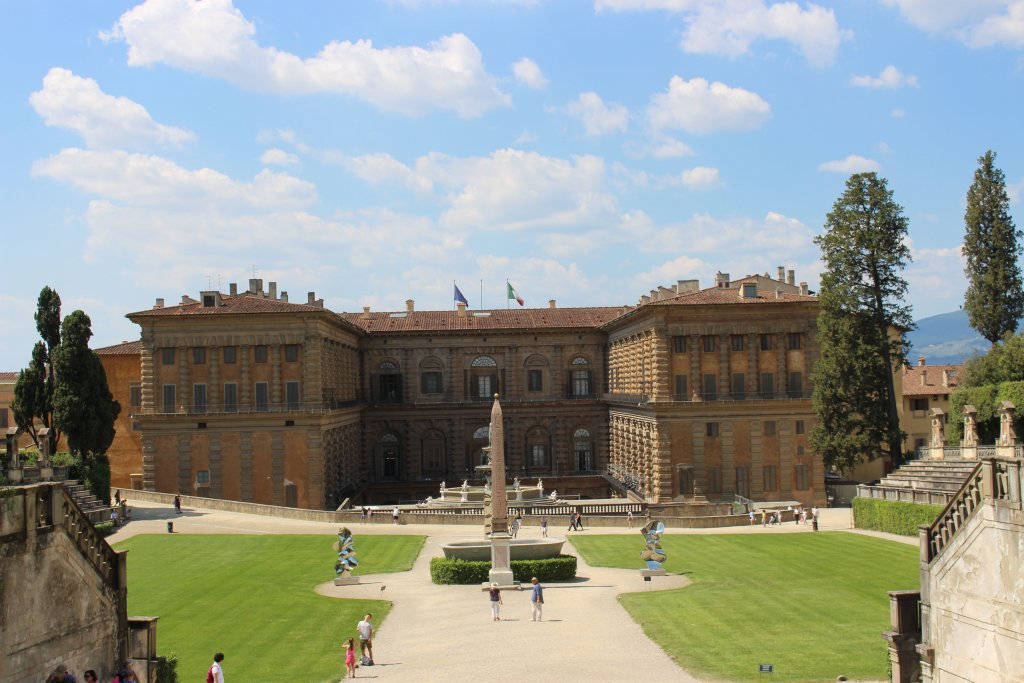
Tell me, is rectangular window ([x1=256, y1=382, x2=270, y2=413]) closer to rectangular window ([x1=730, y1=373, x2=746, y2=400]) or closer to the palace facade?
the palace facade

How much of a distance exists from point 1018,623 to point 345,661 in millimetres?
15344

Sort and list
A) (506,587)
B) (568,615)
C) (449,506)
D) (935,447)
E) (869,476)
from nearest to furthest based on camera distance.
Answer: (568,615)
(506,587)
(935,447)
(449,506)
(869,476)

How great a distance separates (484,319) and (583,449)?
12641 mm

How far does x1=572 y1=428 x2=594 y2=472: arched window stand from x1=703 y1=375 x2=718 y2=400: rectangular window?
19.7m

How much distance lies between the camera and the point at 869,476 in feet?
232

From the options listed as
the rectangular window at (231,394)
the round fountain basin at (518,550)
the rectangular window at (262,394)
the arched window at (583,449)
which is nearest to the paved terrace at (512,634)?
the round fountain basin at (518,550)

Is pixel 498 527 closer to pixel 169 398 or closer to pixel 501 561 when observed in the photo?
pixel 501 561

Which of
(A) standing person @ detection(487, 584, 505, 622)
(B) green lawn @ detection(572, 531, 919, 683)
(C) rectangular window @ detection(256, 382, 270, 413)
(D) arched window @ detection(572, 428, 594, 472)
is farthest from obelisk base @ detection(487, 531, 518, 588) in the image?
(D) arched window @ detection(572, 428, 594, 472)

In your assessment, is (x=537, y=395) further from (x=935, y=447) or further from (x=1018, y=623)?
(x=1018, y=623)

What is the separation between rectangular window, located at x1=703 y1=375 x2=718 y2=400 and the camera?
61.9m

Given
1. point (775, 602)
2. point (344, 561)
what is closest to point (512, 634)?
point (775, 602)

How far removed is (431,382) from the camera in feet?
266

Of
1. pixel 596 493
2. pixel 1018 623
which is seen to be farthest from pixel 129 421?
pixel 1018 623

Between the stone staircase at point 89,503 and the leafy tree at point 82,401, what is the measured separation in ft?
8.77
